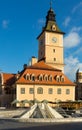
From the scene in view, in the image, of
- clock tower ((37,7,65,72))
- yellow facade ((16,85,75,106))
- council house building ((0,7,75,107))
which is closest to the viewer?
yellow facade ((16,85,75,106))

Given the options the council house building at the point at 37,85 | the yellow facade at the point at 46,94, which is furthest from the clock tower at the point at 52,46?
the yellow facade at the point at 46,94

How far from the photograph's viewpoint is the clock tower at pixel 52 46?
3137 inches

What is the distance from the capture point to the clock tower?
7969 cm

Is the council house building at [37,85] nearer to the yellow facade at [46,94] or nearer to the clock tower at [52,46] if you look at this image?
the yellow facade at [46,94]

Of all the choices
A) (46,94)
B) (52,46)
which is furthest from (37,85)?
(52,46)

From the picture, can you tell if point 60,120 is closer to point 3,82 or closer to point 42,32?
point 3,82

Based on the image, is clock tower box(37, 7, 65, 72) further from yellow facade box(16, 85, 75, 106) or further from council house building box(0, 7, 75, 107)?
yellow facade box(16, 85, 75, 106)

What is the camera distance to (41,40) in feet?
277

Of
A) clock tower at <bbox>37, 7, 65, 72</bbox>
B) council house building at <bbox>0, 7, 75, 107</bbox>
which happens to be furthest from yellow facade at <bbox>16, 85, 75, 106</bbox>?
clock tower at <bbox>37, 7, 65, 72</bbox>

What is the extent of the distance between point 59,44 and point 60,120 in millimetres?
51911

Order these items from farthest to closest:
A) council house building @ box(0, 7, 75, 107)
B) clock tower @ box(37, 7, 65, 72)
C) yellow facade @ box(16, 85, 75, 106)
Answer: clock tower @ box(37, 7, 65, 72) < council house building @ box(0, 7, 75, 107) < yellow facade @ box(16, 85, 75, 106)

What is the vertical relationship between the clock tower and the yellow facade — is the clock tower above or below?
above

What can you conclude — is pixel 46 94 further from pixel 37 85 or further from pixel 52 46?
pixel 52 46

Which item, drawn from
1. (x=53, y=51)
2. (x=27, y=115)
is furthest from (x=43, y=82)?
(x=27, y=115)
